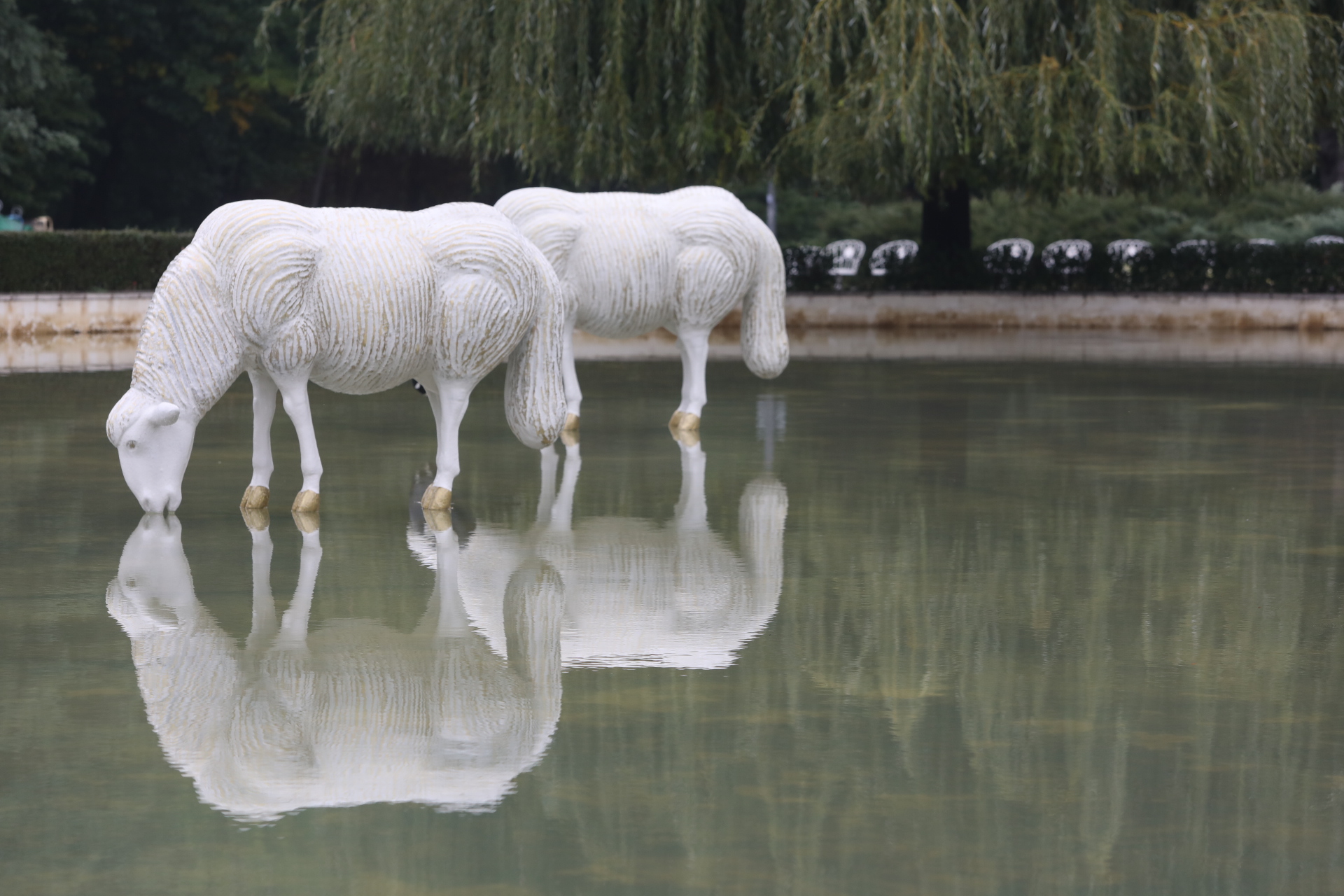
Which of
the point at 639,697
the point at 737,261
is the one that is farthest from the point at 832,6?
the point at 639,697

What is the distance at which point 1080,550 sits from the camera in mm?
7891

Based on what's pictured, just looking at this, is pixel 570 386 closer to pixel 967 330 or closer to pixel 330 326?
pixel 330 326

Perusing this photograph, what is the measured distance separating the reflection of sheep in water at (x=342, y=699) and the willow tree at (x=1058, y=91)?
14149 millimetres

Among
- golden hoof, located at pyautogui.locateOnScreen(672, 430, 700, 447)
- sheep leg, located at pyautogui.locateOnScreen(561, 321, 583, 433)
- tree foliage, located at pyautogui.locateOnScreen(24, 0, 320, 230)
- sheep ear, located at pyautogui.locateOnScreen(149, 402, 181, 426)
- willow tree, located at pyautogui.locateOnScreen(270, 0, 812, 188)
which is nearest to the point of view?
sheep ear, located at pyautogui.locateOnScreen(149, 402, 181, 426)

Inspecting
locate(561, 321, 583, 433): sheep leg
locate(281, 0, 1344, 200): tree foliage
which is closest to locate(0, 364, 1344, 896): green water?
locate(561, 321, 583, 433): sheep leg

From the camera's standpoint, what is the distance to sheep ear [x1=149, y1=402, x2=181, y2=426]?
8211 mm

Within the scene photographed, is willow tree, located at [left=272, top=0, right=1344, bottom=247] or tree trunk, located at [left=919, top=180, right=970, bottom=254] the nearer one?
willow tree, located at [left=272, top=0, right=1344, bottom=247]

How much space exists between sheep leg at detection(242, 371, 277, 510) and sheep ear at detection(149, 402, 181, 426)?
2.06 feet

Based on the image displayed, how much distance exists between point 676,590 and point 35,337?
1766 centimetres

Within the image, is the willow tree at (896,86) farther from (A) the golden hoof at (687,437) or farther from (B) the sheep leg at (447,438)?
(B) the sheep leg at (447,438)

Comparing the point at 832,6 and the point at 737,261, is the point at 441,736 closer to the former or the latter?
the point at 737,261

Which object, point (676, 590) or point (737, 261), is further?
point (737, 261)

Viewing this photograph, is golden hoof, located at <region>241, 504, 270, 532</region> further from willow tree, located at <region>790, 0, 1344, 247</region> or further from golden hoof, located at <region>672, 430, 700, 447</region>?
willow tree, located at <region>790, 0, 1344, 247</region>

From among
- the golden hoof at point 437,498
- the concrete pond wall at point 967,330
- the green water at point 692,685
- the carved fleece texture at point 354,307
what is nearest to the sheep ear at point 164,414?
the carved fleece texture at point 354,307
